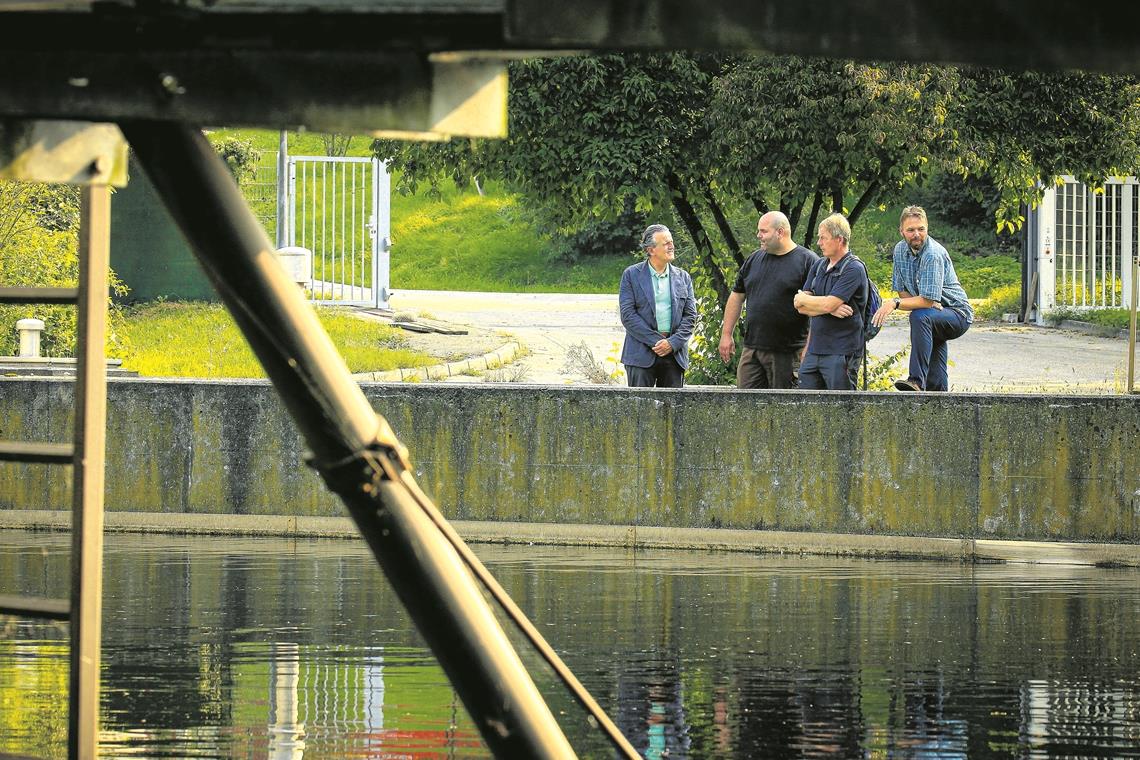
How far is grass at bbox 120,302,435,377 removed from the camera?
25484 mm

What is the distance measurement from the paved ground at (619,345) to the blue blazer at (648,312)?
7394mm

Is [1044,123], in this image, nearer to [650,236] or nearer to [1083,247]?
[650,236]

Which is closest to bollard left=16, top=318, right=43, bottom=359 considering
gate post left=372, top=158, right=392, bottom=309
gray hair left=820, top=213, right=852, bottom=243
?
gray hair left=820, top=213, right=852, bottom=243

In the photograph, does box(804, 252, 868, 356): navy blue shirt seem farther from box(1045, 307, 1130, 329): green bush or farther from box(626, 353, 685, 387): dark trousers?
box(1045, 307, 1130, 329): green bush

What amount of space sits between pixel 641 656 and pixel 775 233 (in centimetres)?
579

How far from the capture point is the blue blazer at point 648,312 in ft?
50.3

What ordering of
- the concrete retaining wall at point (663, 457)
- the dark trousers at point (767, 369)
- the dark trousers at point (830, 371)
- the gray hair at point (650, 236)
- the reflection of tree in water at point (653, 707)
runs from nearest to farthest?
the reflection of tree in water at point (653, 707), the concrete retaining wall at point (663, 457), the dark trousers at point (830, 371), the dark trousers at point (767, 369), the gray hair at point (650, 236)

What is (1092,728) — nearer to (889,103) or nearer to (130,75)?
(130,75)

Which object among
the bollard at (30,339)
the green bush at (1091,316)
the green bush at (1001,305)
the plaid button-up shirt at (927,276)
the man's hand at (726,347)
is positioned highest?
the green bush at (1001,305)

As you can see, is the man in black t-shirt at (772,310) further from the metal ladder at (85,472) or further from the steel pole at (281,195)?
the steel pole at (281,195)

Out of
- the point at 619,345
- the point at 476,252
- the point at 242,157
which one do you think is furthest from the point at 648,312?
the point at 476,252

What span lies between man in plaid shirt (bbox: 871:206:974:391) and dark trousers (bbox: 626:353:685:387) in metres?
1.59

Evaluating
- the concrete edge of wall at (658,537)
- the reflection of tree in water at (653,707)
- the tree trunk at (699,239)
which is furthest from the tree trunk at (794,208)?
the reflection of tree in water at (653,707)

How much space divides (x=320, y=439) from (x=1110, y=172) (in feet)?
53.5
